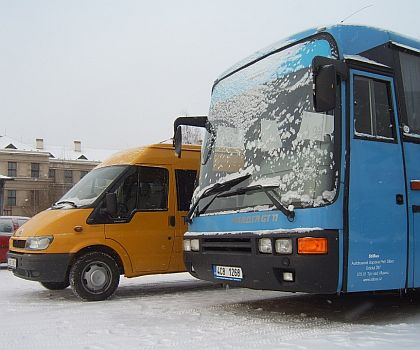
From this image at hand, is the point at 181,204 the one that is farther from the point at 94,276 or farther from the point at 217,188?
the point at 217,188

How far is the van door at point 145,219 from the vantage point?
30.0ft

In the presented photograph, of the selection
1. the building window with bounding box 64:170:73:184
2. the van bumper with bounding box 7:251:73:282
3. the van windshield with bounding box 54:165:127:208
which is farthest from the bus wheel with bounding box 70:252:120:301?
the building window with bounding box 64:170:73:184

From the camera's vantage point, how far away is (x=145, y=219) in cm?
937

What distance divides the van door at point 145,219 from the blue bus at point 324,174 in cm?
225

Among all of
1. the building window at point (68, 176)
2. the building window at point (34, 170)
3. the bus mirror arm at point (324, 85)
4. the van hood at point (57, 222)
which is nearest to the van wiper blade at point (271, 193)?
the bus mirror arm at point (324, 85)

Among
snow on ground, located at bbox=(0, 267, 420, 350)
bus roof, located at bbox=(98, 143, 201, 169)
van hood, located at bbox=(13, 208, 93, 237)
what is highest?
bus roof, located at bbox=(98, 143, 201, 169)

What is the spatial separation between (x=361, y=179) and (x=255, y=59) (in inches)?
93.1

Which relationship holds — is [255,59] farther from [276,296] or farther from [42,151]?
[42,151]

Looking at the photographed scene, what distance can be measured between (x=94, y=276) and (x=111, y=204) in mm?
1153

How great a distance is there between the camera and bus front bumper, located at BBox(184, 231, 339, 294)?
5730 millimetres

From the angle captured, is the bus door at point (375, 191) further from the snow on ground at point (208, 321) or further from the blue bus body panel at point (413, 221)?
the snow on ground at point (208, 321)

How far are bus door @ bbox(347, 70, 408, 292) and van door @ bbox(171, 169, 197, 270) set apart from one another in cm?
410

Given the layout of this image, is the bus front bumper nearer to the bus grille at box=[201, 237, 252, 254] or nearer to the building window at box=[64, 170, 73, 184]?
the bus grille at box=[201, 237, 252, 254]

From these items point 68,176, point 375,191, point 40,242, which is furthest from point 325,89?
point 68,176
